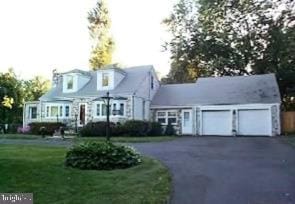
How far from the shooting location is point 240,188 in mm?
9875

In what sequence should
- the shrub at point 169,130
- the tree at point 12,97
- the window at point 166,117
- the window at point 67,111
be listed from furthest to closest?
the tree at point 12,97 → the window at point 67,111 → the window at point 166,117 → the shrub at point 169,130

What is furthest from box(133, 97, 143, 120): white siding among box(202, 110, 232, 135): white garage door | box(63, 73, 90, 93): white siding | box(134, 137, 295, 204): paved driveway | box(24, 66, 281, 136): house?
box(134, 137, 295, 204): paved driveway

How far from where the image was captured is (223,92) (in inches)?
1400

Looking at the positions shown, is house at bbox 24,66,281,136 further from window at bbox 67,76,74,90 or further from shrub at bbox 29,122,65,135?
shrub at bbox 29,122,65,135

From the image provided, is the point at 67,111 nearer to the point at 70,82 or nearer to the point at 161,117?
the point at 70,82

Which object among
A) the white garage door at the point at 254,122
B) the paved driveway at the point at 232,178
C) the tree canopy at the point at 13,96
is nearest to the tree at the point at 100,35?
the tree canopy at the point at 13,96

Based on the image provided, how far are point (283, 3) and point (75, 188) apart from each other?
11.0 meters

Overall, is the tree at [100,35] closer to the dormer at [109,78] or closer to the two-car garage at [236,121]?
the dormer at [109,78]

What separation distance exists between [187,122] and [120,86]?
6.29 meters

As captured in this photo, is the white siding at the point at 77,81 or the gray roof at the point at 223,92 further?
the white siding at the point at 77,81

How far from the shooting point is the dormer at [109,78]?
122 ft

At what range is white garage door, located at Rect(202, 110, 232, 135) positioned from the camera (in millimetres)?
33719

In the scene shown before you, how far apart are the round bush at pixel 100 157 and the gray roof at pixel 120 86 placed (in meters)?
22.1

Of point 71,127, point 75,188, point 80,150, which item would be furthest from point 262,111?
point 75,188
